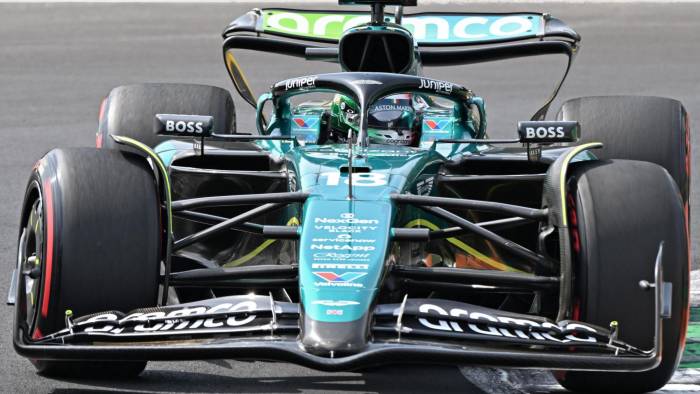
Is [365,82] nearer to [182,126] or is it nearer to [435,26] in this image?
[182,126]

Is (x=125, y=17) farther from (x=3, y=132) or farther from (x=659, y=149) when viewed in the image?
(x=659, y=149)

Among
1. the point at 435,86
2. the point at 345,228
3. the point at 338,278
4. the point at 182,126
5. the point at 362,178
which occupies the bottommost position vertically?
the point at 338,278

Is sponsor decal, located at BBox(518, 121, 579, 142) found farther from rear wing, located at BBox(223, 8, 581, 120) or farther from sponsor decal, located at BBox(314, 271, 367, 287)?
rear wing, located at BBox(223, 8, 581, 120)

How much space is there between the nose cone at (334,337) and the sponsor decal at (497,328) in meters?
0.24

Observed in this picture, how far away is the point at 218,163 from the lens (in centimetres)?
725

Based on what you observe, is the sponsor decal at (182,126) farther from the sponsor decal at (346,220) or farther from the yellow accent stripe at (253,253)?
the sponsor decal at (346,220)

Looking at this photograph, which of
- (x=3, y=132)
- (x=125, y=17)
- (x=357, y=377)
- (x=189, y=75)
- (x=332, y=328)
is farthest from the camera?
(x=125, y=17)

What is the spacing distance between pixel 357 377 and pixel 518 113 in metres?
8.28

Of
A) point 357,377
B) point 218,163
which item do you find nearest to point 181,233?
point 218,163

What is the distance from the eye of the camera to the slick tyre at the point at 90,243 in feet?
18.5

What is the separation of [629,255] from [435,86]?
1.85 m

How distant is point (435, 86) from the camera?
720 cm

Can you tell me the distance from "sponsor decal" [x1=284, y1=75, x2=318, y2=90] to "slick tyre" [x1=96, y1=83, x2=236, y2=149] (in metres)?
0.79

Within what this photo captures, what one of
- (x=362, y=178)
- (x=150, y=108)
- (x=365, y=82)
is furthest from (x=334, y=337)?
(x=150, y=108)
